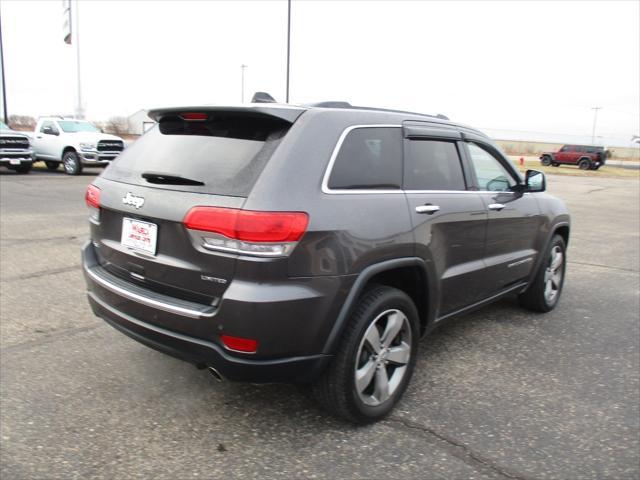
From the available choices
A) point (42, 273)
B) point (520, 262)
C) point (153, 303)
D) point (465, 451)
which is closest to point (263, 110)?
point (153, 303)

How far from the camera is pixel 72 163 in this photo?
1828 cm

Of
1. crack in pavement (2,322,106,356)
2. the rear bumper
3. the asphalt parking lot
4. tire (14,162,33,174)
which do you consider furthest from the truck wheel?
the rear bumper

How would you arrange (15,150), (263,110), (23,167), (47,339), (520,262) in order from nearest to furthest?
(263,110) → (47,339) → (520,262) → (15,150) → (23,167)

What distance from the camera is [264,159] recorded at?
262 cm

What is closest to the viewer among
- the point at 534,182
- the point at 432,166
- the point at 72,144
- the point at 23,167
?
the point at 432,166

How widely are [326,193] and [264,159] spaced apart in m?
0.35

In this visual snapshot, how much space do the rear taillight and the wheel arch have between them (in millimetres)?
457

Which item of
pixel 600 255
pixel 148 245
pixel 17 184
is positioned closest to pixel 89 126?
pixel 17 184

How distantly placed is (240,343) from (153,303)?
1.83 feet

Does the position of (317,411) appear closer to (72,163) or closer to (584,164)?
(72,163)

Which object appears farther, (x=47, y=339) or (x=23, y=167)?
(x=23, y=167)

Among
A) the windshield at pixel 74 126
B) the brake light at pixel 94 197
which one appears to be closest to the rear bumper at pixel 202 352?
the brake light at pixel 94 197

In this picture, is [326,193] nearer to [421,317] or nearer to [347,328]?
[347,328]

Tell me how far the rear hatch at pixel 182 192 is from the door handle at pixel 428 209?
927 mm
